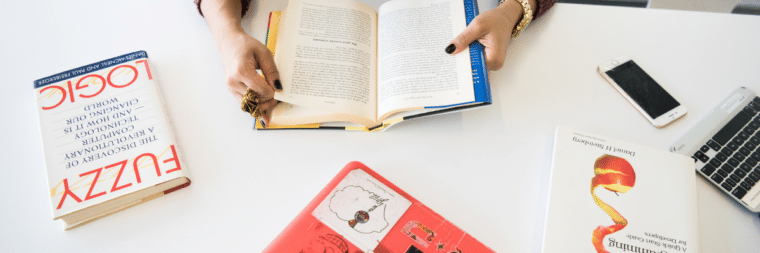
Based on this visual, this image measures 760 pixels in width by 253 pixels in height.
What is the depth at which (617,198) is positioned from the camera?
1.98ft

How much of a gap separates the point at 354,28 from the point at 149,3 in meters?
0.51

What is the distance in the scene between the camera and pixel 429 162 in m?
0.67

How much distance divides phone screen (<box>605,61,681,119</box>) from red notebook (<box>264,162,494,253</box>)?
458 mm

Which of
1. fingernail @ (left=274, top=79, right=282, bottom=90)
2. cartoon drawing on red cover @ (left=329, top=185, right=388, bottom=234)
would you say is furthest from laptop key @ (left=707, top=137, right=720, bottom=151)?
fingernail @ (left=274, top=79, right=282, bottom=90)

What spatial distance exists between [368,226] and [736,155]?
68cm

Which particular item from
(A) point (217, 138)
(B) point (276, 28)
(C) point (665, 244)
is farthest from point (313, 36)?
(C) point (665, 244)

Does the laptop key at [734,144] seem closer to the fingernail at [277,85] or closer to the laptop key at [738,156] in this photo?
the laptop key at [738,156]

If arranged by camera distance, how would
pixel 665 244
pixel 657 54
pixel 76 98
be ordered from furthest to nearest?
pixel 657 54, pixel 76 98, pixel 665 244

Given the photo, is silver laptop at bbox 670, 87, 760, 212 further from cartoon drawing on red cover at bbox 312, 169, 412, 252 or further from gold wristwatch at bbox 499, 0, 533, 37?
cartoon drawing on red cover at bbox 312, 169, 412, 252

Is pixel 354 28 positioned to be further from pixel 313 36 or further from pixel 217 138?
pixel 217 138

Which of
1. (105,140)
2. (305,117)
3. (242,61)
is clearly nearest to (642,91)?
(305,117)

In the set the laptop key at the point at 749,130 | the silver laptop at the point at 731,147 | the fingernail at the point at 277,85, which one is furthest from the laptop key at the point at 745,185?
the fingernail at the point at 277,85

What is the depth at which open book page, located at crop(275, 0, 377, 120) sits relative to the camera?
26.6 inches

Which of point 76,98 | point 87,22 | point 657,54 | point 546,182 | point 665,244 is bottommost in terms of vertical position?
point 665,244
